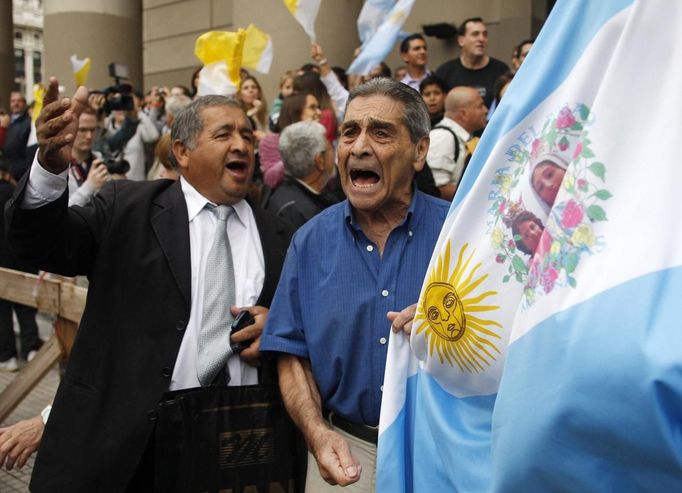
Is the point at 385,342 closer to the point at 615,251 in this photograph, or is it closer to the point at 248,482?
the point at 248,482

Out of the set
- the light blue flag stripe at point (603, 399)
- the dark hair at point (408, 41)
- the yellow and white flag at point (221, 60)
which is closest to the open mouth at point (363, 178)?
the light blue flag stripe at point (603, 399)

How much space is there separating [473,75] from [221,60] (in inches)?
91.5

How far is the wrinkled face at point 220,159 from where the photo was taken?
10.1 ft

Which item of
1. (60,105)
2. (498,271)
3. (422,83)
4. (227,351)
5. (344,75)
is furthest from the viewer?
(344,75)

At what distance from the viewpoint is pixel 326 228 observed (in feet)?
8.61

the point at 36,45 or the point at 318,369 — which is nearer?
the point at 318,369

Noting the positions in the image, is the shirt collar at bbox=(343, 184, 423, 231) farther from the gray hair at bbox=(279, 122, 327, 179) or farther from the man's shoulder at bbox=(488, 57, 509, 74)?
the man's shoulder at bbox=(488, 57, 509, 74)

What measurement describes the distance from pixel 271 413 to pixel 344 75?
565 cm

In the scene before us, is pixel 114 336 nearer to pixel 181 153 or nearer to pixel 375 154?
pixel 181 153

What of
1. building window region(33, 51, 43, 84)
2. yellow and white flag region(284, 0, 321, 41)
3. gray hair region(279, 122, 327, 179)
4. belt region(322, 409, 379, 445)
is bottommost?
belt region(322, 409, 379, 445)

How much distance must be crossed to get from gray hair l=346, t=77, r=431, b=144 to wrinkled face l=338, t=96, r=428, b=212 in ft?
0.05

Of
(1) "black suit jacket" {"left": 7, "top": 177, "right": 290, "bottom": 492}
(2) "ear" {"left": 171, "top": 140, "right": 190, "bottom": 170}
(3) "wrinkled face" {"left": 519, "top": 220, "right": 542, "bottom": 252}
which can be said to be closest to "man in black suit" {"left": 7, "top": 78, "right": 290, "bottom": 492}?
(1) "black suit jacket" {"left": 7, "top": 177, "right": 290, "bottom": 492}

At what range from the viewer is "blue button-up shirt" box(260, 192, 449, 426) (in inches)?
95.2

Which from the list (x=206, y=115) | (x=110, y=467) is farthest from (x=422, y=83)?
(x=110, y=467)
